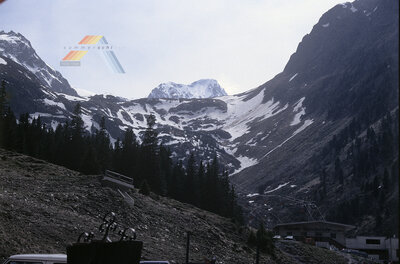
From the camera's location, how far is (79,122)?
102m

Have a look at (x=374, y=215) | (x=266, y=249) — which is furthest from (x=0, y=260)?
(x=374, y=215)

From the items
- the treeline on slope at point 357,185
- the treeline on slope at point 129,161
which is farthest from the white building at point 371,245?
the treeline on slope at point 129,161

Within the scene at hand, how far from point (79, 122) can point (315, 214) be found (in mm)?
101315

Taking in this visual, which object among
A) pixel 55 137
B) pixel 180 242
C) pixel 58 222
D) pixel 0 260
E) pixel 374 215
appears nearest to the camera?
pixel 0 260

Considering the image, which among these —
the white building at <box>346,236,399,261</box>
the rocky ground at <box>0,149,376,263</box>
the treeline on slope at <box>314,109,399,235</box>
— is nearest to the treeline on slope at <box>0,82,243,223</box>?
the rocky ground at <box>0,149,376,263</box>

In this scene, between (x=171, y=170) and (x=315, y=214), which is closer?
(x=171, y=170)

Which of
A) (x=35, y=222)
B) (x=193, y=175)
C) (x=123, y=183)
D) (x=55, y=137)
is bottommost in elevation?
(x=35, y=222)

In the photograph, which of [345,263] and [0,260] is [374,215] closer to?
[345,263]

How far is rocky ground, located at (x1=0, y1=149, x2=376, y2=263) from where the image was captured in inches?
1200

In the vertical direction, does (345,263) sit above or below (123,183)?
below

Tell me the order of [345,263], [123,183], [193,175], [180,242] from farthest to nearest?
[193,175] → [345,263] → [123,183] → [180,242]

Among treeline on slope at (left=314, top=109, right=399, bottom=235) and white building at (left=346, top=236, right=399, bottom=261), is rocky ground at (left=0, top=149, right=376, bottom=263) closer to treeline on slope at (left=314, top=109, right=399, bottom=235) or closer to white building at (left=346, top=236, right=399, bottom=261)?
white building at (left=346, top=236, right=399, bottom=261)

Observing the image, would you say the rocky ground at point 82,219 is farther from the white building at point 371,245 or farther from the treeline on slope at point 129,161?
the white building at point 371,245

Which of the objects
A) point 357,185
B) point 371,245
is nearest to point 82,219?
point 371,245
